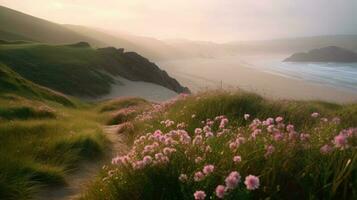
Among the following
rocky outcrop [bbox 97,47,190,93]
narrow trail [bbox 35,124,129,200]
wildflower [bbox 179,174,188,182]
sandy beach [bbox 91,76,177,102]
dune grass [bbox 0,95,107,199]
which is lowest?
sandy beach [bbox 91,76,177,102]

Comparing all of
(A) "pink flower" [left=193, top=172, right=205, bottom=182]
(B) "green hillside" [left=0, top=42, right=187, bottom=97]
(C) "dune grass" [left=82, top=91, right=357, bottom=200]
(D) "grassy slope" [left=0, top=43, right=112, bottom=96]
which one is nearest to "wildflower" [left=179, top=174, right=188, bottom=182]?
(C) "dune grass" [left=82, top=91, right=357, bottom=200]

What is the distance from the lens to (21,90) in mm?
21484

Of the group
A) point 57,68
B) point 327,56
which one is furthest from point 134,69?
point 327,56

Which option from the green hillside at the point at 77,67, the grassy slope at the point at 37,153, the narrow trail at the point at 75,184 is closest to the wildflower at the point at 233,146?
the narrow trail at the point at 75,184

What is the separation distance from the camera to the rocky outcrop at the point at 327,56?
10279 centimetres

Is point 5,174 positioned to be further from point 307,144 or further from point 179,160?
point 307,144

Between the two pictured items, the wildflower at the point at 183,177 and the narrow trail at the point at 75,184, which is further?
the narrow trail at the point at 75,184

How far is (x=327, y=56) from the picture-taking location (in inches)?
4318

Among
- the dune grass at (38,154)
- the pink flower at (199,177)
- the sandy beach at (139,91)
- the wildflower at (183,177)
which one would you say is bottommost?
the sandy beach at (139,91)

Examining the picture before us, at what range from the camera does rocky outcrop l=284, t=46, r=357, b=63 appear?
103 m

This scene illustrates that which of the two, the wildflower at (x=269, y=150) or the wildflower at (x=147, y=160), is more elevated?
the wildflower at (x=269, y=150)

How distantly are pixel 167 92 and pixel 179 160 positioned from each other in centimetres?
4373

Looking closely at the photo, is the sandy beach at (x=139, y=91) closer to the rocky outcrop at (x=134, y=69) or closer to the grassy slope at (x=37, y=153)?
the rocky outcrop at (x=134, y=69)

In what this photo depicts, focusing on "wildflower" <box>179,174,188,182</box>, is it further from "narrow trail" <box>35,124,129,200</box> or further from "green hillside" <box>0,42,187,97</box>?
"green hillside" <box>0,42,187,97</box>
